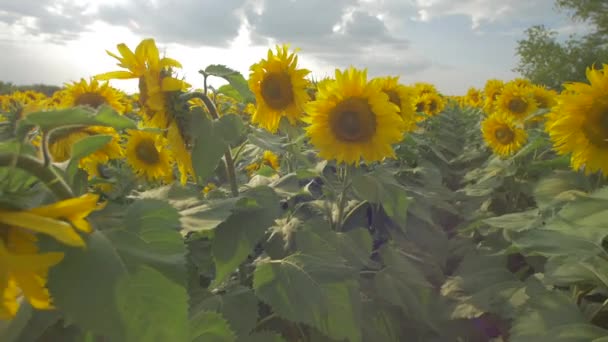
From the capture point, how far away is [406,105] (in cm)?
355

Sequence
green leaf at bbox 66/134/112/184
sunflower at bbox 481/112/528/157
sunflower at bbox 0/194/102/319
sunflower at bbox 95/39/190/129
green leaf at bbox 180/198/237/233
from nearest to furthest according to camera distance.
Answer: sunflower at bbox 0/194/102/319, green leaf at bbox 66/134/112/184, green leaf at bbox 180/198/237/233, sunflower at bbox 95/39/190/129, sunflower at bbox 481/112/528/157

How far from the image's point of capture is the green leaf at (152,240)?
2.27ft

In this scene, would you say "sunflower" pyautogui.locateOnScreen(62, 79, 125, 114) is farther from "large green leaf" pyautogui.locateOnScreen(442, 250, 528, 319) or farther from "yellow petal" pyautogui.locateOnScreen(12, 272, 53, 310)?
"yellow petal" pyautogui.locateOnScreen(12, 272, 53, 310)

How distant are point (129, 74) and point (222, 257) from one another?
70 centimetres

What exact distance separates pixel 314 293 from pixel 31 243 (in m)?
0.89

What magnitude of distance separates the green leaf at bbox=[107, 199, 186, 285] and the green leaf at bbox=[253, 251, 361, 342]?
2.09 ft

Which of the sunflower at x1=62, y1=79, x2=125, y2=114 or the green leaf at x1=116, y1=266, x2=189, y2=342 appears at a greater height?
the sunflower at x1=62, y1=79, x2=125, y2=114

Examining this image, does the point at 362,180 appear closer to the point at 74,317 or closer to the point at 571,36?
the point at 74,317

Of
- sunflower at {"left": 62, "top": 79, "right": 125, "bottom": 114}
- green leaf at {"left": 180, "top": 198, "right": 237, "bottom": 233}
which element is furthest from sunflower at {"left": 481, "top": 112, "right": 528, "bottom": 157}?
green leaf at {"left": 180, "top": 198, "right": 237, "bottom": 233}

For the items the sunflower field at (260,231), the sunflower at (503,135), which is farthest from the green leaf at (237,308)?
the sunflower at (503,135)

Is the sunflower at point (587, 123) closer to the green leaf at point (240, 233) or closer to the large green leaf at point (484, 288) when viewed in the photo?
the large green leaf at point (484, 288)

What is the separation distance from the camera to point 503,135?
4.74m

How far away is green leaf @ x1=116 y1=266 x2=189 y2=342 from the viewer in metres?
0.65

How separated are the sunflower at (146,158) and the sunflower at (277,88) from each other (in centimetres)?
71
